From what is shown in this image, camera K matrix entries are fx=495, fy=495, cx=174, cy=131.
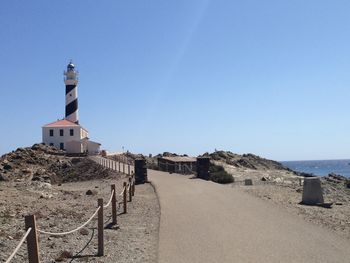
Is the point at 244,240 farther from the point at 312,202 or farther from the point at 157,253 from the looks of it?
the point at 312,202

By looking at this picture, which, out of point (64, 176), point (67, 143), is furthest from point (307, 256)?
point (67, 143)

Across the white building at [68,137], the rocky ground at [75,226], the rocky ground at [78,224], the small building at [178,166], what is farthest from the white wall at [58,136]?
the rocky ground at [75,226]

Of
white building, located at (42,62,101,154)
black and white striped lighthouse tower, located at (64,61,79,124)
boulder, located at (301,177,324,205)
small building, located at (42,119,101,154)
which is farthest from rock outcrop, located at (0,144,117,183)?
boulder, located at (301,177,324,205)

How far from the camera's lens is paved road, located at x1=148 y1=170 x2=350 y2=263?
1016 cm

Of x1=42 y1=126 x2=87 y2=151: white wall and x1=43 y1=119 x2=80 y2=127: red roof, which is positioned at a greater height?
x1=43 y1=119 x2=80 y2=127: red roof

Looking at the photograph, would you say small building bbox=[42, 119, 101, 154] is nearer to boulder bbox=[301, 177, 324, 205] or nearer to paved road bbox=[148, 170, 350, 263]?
boulder bbox=[301, 177, 324, 205]

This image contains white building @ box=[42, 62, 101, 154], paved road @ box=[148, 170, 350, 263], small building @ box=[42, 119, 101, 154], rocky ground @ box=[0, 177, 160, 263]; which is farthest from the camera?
small building @ box=[42, 119, 101, 154]

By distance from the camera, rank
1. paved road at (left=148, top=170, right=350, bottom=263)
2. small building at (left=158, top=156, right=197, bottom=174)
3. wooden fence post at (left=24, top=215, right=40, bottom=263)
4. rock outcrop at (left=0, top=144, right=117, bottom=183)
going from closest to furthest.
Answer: wooden fence post at (left=24, top=215, right=40, bottom=263) → paved road at (left=148, top=170, right=350, bottom=263) → small building at (left=158, top=156, right=197, bottom=174) → rock outcrop at (left=0, top=144, right=117, bottom=183)

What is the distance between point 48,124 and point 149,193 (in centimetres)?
4734

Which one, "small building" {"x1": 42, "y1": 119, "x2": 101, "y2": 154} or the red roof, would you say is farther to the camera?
the red roof

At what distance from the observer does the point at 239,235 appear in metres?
12.0

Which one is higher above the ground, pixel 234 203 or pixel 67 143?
pixel 67 143

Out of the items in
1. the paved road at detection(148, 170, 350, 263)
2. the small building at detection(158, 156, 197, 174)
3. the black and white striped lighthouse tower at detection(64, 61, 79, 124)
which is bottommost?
the paved road at detection(148, 170, 350, 263)

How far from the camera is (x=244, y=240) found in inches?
452
